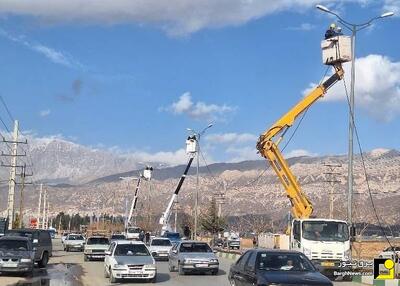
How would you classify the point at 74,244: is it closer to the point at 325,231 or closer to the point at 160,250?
the point at 160,250

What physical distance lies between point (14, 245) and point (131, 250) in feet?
21.0

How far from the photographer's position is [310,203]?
112ft

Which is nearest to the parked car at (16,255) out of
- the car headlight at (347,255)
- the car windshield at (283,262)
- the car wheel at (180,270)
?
the car wheel at (180,270)

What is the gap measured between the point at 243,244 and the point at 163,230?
977 centimetres

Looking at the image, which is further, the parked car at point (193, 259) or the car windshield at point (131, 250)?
the parked car at point (193, 259)

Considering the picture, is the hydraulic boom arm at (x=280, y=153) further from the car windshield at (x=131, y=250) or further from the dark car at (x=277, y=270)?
the dark car at (x=277, y=270)

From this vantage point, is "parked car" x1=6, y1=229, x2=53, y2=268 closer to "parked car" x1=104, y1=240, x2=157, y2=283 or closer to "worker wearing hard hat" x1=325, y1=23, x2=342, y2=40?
"parked car" x1=104, y1=240, x2=157, y2=283

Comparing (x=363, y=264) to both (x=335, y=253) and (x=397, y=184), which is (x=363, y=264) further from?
(x=397, y=184)

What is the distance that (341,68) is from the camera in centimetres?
3412

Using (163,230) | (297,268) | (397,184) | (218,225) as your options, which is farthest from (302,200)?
(397,184)

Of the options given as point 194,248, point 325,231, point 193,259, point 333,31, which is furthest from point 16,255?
point 333,31

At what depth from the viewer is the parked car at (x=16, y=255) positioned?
1131 inches

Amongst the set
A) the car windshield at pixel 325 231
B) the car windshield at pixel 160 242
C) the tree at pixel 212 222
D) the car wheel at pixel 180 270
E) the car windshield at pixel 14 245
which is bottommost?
the car wheel at pixel 180 270

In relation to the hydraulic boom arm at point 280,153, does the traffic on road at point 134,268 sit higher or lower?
lower
